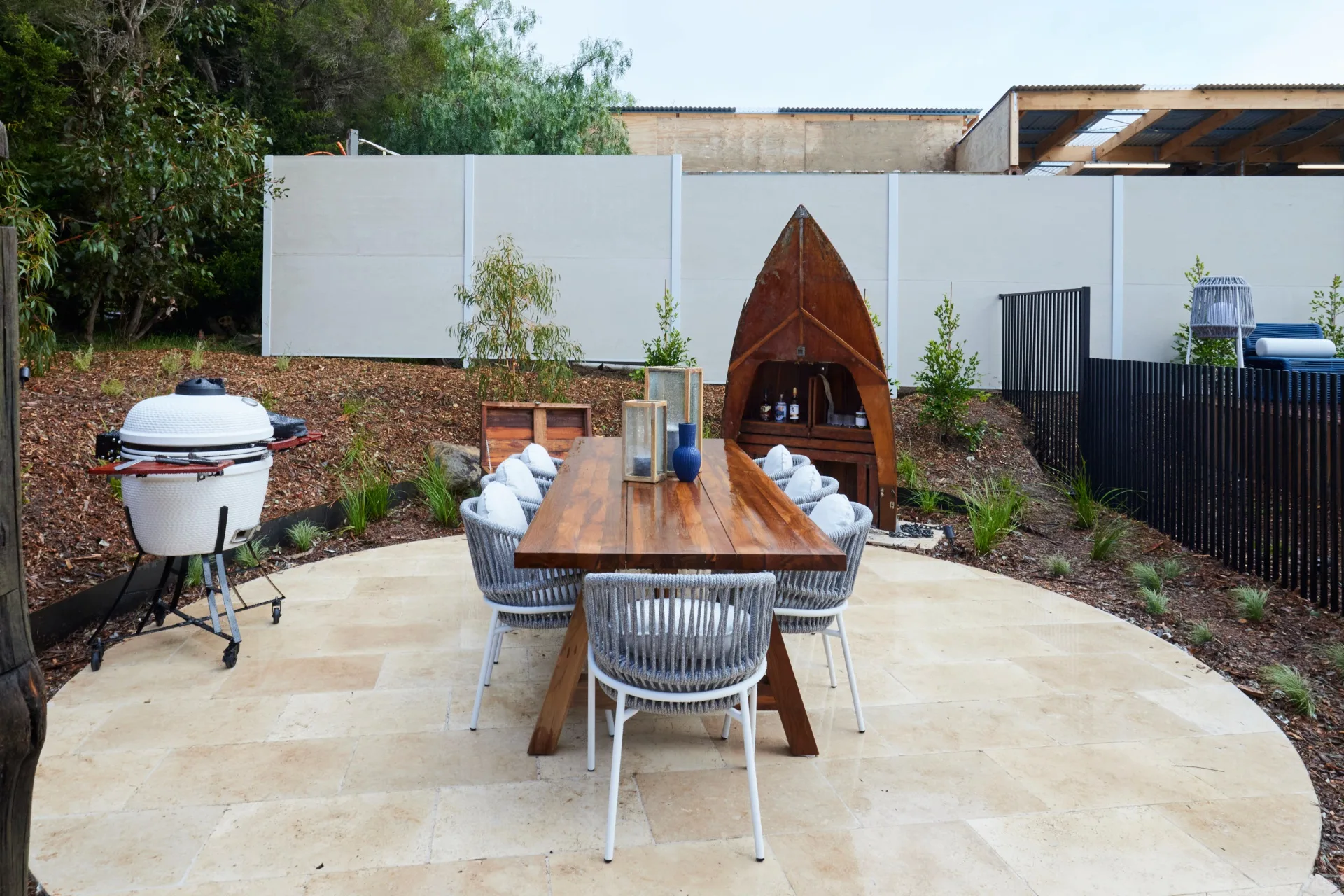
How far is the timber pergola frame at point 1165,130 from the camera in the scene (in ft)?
42.5

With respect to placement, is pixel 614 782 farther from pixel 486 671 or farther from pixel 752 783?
pixel 486 671

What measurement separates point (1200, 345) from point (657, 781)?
8904 millimetres

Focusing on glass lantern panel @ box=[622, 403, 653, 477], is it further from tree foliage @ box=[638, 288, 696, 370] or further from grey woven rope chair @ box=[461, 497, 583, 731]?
tree foliage @ box=[638, 288, 696, 370]

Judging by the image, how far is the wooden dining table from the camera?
2625 mm

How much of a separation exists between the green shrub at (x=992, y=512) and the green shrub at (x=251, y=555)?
4460mm

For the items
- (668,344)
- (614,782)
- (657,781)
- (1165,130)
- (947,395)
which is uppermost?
(1165,130)

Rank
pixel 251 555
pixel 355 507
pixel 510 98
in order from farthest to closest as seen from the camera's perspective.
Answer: pixel 510 98 < pixel 355 507 < pixel 251 555

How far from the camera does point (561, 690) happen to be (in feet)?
9.99

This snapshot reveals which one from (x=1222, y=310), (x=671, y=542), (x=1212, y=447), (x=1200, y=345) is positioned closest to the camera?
(x=671, y=542)

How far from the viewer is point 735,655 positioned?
2.51 m

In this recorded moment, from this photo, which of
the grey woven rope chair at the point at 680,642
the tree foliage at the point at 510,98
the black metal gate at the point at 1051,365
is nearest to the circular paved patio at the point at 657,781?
the grey woven rope chair at the point at 680,642

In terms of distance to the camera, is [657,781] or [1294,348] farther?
[1294,348]

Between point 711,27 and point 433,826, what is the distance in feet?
63.9

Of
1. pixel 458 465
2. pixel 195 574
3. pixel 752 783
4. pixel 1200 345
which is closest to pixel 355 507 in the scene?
pixel 458 465
